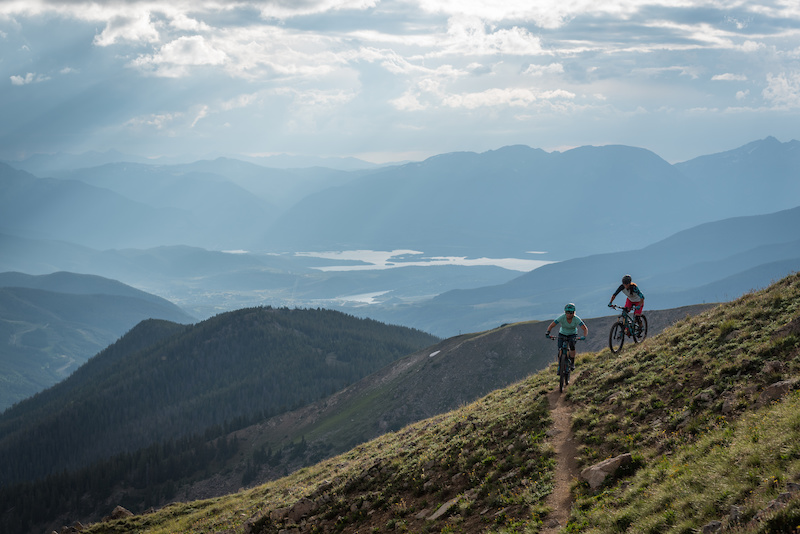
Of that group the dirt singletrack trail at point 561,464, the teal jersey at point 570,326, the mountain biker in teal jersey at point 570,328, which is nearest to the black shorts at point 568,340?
the mountain biker in teal jersey at point 570,328

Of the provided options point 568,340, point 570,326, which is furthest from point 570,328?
point 568,340

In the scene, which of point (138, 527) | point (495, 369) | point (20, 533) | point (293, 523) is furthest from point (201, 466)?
point (293, 523)

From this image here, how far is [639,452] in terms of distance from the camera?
16094 millimetres

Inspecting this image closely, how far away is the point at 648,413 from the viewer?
18.6m

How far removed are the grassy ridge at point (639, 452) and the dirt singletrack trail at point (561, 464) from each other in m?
0.32

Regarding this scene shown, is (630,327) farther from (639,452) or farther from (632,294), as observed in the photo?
(639,452)

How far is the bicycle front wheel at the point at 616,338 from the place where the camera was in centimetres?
2883

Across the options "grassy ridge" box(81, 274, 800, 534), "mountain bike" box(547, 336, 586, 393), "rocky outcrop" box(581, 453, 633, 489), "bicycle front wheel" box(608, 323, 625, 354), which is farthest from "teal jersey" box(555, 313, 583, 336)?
"rocky outcrop" box(581, 453, 633, 489)

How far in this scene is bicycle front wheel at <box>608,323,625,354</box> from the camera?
28.8 m

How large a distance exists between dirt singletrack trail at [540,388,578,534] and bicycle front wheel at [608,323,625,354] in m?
6.01

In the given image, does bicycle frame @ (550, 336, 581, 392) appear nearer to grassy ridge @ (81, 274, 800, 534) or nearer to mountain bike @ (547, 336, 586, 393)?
mountain bike @ (547, 336, 586, 393)

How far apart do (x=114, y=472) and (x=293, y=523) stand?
143 meters

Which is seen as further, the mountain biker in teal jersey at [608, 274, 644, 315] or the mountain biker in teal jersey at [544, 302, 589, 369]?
the mountain biker in teal jersey at [608, 274, 644, 315]

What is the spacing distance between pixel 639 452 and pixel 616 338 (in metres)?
14.1
